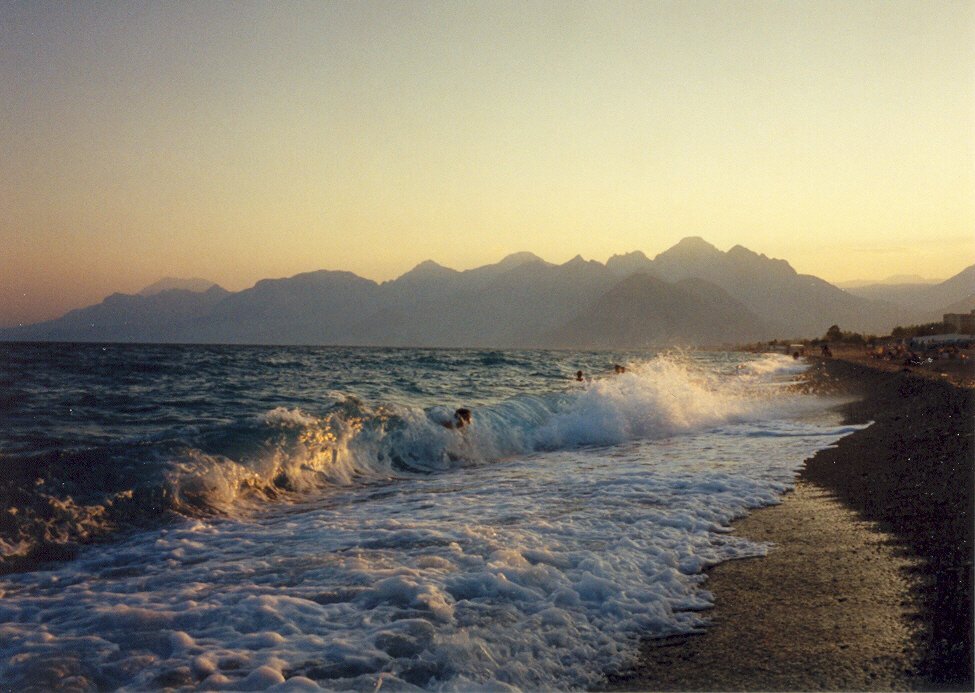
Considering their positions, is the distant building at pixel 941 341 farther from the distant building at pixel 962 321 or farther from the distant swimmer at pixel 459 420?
the distant swimmer at pixel 459 420

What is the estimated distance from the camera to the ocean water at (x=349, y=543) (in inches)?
169

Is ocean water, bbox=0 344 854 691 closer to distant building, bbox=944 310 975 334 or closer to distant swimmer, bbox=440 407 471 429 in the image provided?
distant swimmer, bbox=440 407 471 429

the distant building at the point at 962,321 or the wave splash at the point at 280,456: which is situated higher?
the distant building at the point at 962,321

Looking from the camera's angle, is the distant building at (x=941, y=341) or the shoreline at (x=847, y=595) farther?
the distant building at (x=941, y=341)

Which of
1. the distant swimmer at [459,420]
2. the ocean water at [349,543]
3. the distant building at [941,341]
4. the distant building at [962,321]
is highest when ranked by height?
the distant building at [962,321]

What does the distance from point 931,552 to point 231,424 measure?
1112 cm

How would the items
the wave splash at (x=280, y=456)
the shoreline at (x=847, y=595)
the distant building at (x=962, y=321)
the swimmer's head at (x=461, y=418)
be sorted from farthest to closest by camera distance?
the distant building at (x=962, y=321), the swimmer's head at (x=461, y=418), the wave splash at (x=280, y=456), the shoreline at (x=847, y=595)

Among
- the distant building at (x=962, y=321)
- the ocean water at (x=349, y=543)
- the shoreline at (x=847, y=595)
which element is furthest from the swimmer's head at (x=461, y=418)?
the distant building at (x=962, y=321)

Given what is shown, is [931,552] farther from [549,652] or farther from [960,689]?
[549,652]

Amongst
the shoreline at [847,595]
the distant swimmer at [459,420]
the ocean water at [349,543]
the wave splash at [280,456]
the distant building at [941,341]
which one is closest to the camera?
the shoreline at [847,595]

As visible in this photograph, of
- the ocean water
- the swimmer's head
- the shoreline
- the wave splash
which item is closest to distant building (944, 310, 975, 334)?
the wave splash

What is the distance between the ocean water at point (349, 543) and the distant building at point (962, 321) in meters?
67.6

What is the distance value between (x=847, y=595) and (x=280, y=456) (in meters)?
8.90

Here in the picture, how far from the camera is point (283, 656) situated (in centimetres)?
426
